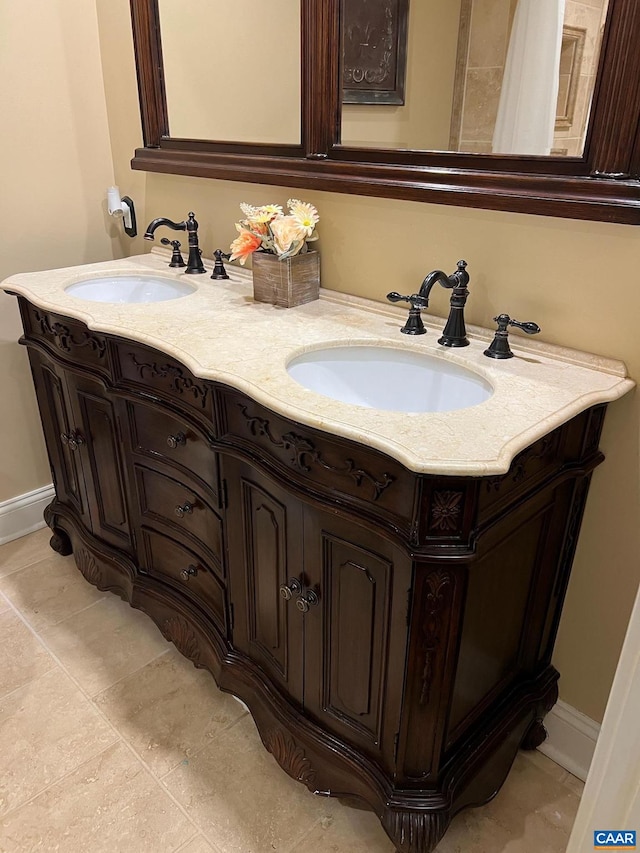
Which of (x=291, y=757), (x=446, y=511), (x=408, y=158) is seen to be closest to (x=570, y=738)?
(x=291, y=757)

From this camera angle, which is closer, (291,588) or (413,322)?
(291,588)

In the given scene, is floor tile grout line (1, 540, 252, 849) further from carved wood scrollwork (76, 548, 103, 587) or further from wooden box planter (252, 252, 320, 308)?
wooden box planter (252, 252, 320, 308)

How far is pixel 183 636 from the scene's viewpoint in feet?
5.33

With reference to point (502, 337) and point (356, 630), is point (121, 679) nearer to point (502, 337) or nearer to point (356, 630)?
point (356, 630)

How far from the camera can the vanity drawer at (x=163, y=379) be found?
1279 millimetres

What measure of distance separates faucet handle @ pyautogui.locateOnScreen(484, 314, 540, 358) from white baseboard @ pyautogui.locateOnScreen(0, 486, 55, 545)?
174cm

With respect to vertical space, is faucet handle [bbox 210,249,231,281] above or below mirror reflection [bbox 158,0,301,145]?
below

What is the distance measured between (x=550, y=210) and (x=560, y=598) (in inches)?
31.1

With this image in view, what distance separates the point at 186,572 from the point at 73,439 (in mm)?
526

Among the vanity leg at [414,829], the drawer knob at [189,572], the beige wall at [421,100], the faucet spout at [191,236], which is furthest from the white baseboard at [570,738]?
the faucet spout at [191,236]

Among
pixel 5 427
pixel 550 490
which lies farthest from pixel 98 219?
pixel 550 490

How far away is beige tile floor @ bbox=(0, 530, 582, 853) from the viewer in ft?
4.32

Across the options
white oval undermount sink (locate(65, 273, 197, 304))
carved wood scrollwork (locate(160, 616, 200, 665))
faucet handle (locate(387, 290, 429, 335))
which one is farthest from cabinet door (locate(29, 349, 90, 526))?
faucet handle (locate(387, 290, 429, 335))

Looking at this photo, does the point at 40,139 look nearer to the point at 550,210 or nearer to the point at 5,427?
the point at 5,427
